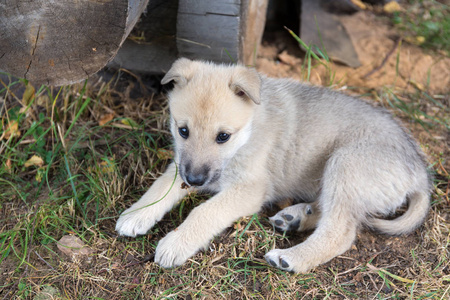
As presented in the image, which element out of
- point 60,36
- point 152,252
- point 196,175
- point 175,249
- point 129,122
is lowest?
point 152,252

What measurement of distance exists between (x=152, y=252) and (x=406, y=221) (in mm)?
1780

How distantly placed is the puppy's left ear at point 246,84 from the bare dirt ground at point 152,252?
0.92 m

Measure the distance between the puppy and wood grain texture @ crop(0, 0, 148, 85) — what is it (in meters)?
0.45

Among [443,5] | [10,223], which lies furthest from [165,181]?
[443,5]

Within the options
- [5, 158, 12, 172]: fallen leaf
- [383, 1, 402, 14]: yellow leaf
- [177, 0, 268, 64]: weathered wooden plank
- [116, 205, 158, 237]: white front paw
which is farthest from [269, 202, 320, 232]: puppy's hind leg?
[383, 1, 402, 14]: yellow leaf

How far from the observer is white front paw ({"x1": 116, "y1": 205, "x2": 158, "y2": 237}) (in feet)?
9.83

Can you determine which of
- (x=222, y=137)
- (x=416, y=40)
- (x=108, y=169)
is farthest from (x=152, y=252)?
(x=416, y=40)

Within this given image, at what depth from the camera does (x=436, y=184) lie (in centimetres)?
354

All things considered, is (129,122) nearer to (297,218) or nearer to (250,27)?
(250,27)

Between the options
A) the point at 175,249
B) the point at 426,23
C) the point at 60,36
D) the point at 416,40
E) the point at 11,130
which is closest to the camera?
the point at 60,36

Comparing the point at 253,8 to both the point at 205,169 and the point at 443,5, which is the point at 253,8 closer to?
the point at 205,169

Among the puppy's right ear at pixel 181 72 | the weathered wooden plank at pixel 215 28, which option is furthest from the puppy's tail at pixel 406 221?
the weathered wooden plank at pixel 215 28

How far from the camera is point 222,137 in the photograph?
284 cm

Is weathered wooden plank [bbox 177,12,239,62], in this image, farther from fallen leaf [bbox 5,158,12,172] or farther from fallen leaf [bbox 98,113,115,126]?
fallen leaf [bbox 5,158,12,172]
